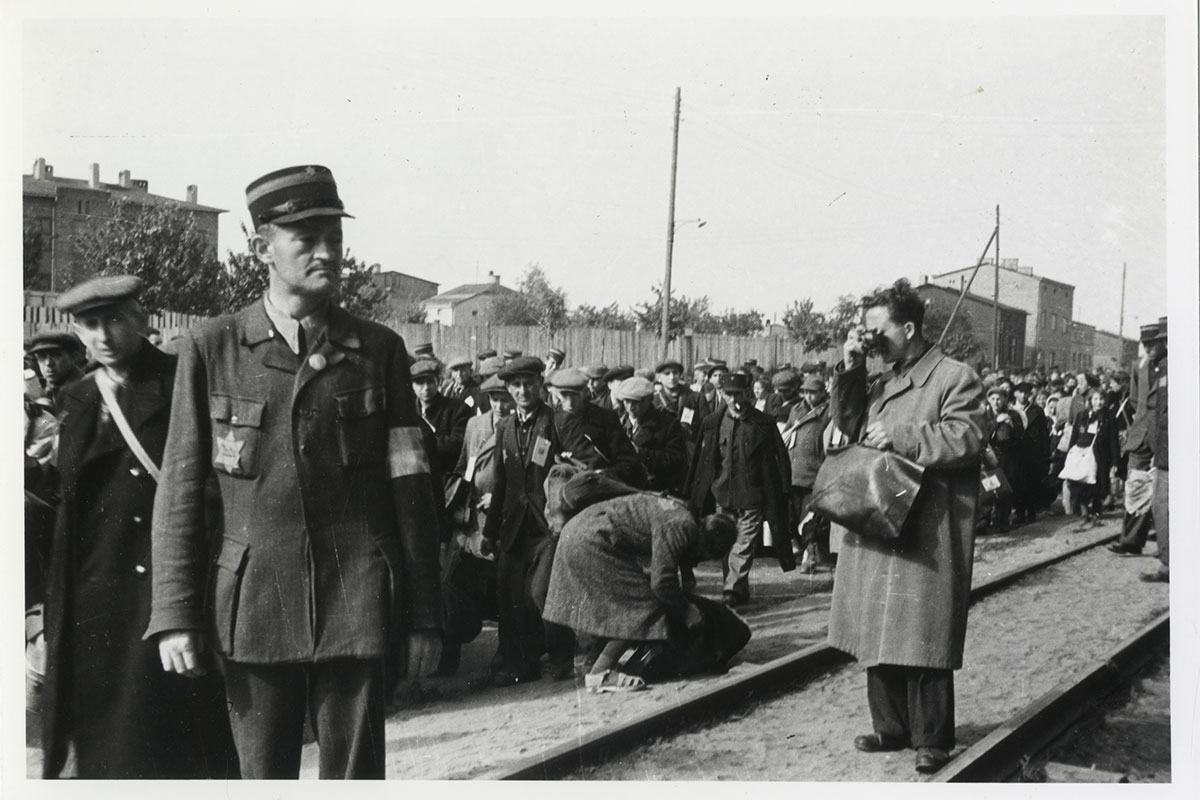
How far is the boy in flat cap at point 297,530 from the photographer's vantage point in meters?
4.04

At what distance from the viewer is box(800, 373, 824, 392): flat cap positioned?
9531 millimetres

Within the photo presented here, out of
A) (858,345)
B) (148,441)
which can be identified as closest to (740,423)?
(858,345)

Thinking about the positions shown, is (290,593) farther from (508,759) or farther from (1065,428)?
(1065,428)

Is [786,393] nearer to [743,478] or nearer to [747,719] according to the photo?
[743,478]

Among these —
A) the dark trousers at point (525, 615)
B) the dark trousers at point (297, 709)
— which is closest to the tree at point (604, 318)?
the dark trousers at point (525, 615)

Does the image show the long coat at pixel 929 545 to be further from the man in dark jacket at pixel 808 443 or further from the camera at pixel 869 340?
the man in dark jacket at pixel 808 443

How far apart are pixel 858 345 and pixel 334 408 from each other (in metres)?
2.26

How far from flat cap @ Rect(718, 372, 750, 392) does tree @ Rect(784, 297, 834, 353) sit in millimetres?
498

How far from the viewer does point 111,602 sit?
4.39 metres

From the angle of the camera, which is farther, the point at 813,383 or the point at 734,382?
the point at 813,383

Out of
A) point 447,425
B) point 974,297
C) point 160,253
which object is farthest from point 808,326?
point 160,253

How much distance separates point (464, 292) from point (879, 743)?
3.48 meters

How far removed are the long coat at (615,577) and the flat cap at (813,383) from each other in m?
3.54

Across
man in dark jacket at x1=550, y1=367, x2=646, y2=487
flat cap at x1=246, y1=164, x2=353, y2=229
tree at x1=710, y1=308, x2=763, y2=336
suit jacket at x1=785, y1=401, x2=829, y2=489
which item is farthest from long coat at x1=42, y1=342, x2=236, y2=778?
suit jacket at x1=785, y1=401, x2=829, y2=489
